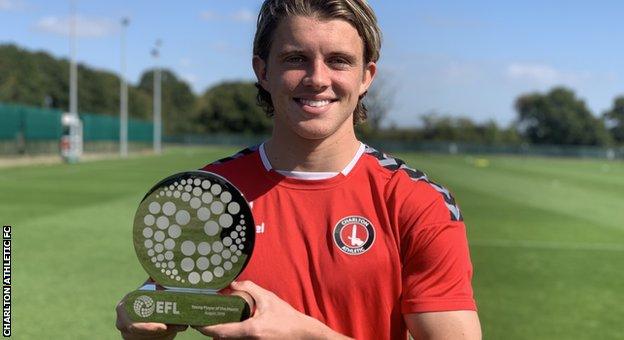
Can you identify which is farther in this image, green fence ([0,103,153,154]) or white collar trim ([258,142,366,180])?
green fence ([0,103,153,154])

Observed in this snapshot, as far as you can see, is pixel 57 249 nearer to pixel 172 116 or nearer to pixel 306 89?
pixel 306 89

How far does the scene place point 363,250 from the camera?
191 centimetres

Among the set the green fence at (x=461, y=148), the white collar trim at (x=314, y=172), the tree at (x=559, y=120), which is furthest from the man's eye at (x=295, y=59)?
the tree at (x=559, y=120)

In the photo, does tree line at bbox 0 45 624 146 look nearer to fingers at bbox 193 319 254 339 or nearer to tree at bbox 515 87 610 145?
tree at bbox 515 87 610 145

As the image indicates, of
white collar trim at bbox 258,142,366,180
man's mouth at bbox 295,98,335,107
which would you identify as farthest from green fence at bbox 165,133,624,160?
man's mouth at bbox 295,98,335,107

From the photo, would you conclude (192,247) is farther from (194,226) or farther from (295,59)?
(295,59)

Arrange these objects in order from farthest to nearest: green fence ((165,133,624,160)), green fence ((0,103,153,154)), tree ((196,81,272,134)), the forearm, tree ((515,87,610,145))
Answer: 1. tree ((515,87,610,145))
2. tree ((196,81,272,134))
3. green fence ((165,133,624,160))
4. green fence ((0,103,153,154))
5. the forearm

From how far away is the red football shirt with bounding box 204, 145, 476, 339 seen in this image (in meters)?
1.89

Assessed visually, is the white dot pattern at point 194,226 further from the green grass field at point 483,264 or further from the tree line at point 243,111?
the tree line at point 243,111

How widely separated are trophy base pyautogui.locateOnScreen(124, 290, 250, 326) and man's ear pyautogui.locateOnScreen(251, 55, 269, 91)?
651mm

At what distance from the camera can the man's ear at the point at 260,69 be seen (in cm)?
201

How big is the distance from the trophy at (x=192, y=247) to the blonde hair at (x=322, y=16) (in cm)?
49

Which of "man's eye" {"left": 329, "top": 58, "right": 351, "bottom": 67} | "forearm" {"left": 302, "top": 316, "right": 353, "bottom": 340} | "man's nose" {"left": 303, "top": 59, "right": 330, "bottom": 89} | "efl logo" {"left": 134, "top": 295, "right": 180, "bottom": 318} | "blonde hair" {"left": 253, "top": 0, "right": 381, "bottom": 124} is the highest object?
"blonde hair" {"left": 253, "top": 0, "right": 381, "bottom": 124}

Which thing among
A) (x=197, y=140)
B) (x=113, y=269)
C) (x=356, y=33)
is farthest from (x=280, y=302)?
(x=197, y=140)
